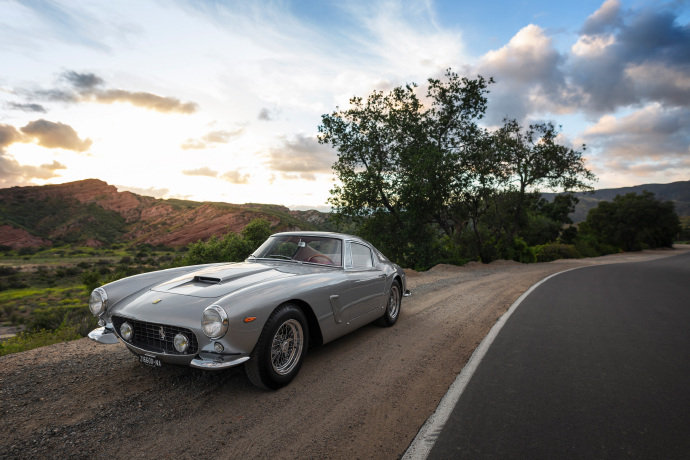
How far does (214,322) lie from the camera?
2957 mm

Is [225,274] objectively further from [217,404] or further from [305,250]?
[217,404]

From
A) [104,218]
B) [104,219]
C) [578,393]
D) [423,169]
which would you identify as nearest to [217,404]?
[578,393]

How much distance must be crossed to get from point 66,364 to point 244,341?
8.29ft

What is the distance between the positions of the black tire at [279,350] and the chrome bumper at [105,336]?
144cm

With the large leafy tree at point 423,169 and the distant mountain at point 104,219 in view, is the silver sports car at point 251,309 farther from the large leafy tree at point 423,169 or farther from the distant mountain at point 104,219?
the distant mountain at point 104,219

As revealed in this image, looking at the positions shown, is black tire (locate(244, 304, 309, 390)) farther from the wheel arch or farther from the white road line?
the white road line

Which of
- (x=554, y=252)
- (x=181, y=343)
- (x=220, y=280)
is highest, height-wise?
(x=220, y=280)

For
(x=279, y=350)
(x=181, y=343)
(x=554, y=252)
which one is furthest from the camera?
(x=554, y=252)

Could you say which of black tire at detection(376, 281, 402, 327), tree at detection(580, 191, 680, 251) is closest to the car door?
black tire at detection(376, 281, 402, 327)

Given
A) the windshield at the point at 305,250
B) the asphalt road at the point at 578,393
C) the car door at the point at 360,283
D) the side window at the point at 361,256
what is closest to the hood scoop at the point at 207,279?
the windshield at the point at 305,250

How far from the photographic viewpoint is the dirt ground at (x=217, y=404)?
250 centimetres

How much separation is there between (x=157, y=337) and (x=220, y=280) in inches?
32.3

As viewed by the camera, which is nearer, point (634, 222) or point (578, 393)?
Answer: point (578, 393)

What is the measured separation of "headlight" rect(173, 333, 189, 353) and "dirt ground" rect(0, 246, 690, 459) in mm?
498
